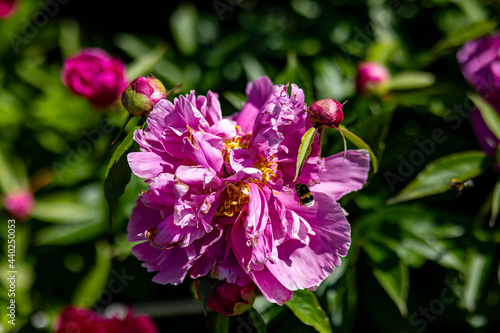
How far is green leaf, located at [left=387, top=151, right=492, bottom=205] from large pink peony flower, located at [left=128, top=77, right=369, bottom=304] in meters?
0.45

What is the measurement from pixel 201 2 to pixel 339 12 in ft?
3.11

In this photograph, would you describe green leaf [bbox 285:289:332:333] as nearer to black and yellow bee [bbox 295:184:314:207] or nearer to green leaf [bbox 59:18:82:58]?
black and yellow bee [bbox 295:184:314:207]

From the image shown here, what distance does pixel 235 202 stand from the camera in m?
0.96

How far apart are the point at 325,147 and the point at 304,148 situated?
1.38 ft

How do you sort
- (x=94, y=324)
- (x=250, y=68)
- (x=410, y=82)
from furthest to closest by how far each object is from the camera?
(x=250, y=68)
(x=410, y=82)
(x=94, y=324)

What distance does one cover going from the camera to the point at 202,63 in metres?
2.03

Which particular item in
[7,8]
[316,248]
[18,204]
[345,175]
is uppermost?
[7,8]

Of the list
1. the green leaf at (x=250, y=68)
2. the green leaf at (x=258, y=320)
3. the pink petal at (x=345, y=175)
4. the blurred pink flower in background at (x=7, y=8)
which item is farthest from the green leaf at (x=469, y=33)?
the blurred pink flower in background at (x=7, y=8)

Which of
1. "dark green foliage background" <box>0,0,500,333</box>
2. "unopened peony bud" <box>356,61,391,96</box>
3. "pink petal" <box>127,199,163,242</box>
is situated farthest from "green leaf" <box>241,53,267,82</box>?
"pink petal" <box>127,199,163,242</box>

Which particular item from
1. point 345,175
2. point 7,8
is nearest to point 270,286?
point 345,175

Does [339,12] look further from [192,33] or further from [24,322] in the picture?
[24,322]

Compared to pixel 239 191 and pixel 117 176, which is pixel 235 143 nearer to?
pixel 239 191

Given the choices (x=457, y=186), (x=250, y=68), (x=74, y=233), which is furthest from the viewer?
(x=74, y=233)

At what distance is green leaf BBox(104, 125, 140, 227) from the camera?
0.96 m
